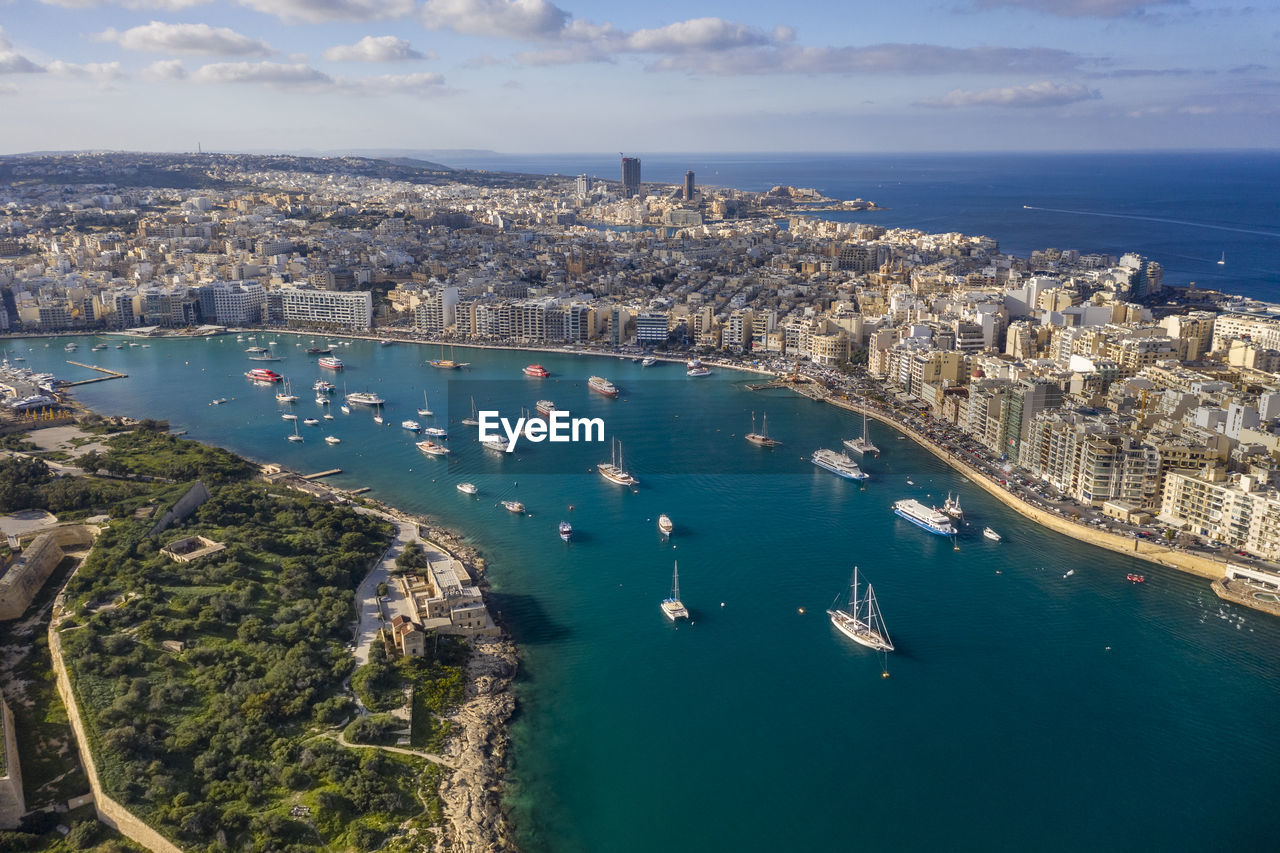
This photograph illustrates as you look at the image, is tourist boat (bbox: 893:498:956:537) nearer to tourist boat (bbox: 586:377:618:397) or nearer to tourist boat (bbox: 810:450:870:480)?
tourist boat (bbox: 810:450:870:480)

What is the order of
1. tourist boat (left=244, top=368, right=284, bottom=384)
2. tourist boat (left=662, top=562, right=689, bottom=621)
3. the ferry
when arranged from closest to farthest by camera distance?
tourist boat (left=662, top=562, right=689, bottom=621) → the ferry → tourist boat (left=244, top=368, right=284, bottom=384)

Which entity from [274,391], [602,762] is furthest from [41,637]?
[274,391]

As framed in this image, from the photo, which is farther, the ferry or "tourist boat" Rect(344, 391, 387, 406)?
"tourist boat" Rect(344, 391, 387, 406)

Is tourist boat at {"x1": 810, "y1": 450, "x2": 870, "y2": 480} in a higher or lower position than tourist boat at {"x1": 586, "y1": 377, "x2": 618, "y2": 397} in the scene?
lower


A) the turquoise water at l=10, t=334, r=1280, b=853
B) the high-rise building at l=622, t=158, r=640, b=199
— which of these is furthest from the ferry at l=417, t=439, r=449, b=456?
the high-rise building at l=622, t=158, r=640, b=199

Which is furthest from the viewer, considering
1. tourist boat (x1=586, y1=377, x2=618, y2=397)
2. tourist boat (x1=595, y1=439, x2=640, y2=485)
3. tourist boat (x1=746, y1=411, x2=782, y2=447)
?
tourist boat (x1=586, y1=377, x2=618, y2=397)

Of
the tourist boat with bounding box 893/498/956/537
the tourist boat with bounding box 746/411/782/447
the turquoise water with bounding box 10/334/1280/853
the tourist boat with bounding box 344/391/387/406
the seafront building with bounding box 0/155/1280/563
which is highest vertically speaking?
the seafront building with bounding box 0/155/1280/563

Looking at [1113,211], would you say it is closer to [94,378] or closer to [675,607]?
[94,378]

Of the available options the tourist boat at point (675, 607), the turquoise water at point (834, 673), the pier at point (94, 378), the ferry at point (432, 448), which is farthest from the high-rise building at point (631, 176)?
the tourist boat at point (675, 607)
